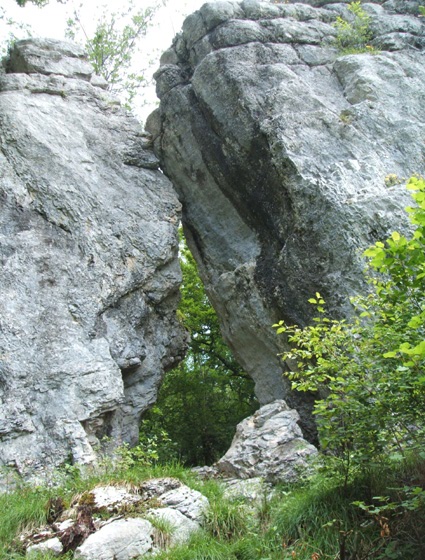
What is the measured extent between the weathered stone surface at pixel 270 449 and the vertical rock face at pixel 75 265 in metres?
1.92

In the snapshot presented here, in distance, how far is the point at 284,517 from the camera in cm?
574

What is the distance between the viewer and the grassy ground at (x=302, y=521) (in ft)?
16.0

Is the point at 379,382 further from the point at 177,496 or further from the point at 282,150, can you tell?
the point at 282,150

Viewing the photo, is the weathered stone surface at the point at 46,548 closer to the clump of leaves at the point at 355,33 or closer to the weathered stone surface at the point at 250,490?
the weathered stone surface at the point at 250,490

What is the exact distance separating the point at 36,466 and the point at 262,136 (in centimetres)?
675

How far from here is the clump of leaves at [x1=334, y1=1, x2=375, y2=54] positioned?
41.8ft

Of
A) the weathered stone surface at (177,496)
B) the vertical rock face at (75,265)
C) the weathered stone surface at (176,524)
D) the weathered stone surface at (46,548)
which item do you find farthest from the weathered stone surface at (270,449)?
the weathered stone surface at (46,548)

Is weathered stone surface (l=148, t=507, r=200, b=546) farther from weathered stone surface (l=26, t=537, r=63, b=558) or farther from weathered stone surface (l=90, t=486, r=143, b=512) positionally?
weathered stone surface (l=26, t=537, r=63, b=558)

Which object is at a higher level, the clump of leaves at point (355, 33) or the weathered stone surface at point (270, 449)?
the clump of leaves at point (355, 33)

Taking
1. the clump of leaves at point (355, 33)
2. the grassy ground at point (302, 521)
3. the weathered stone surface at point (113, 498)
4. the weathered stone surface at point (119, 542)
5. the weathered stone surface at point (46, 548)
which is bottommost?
the grassy ground at point (302, 521)

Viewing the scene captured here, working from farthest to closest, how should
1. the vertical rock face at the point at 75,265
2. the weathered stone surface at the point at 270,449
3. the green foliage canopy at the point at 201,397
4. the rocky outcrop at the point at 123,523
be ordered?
1. the green foliage canopy at the point at 201,397
2. the vertical rock face at the point at 75,265
3. the weathered stone surface at the point at 270,449
4. the rocky outcrop at the point at 123,523

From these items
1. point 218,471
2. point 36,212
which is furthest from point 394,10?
point 218,471

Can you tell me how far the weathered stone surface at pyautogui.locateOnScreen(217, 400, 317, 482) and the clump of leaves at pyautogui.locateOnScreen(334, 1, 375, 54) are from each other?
8.36 metres

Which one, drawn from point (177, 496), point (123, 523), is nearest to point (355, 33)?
point (177, 496)
